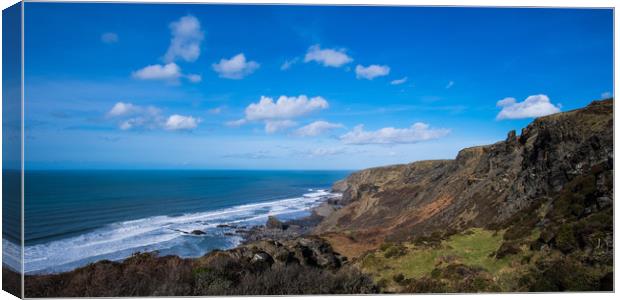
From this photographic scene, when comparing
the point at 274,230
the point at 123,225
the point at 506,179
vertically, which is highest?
the point at 506,179

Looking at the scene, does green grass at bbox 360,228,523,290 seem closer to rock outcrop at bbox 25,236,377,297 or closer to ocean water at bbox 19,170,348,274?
rock outcrop at bbox 25,236,377,297

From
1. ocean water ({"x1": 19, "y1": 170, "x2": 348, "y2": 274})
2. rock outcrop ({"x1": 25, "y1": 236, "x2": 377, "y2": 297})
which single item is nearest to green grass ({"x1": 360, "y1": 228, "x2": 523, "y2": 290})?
rock outcrop ({"x1": 25, "y1": 236, "x2": 377, "y2": 297})

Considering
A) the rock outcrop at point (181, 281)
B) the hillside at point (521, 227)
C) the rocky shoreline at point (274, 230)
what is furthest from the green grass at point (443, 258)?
the rocky shoreline at point (274, 230)

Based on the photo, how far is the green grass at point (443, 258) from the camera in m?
13.0

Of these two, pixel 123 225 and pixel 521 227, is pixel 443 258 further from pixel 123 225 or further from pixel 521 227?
pixel 123 225

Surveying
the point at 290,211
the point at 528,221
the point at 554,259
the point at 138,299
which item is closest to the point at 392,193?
the point at 290,211

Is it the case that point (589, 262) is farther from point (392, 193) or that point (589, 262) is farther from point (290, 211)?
point (290, 211)

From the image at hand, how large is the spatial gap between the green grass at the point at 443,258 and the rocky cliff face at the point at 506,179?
316cm

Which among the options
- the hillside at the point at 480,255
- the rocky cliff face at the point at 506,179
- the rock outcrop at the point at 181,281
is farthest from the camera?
the rocky cliff face at the point at 506,179

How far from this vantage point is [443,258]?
14031mm

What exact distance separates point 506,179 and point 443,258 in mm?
16033

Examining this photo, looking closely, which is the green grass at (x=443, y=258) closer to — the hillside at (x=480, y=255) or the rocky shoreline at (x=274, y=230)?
the hillside at (x=480, y=255)

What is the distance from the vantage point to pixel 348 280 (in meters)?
10.5

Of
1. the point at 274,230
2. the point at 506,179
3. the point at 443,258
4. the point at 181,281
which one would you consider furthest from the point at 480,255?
the point at 274,230
